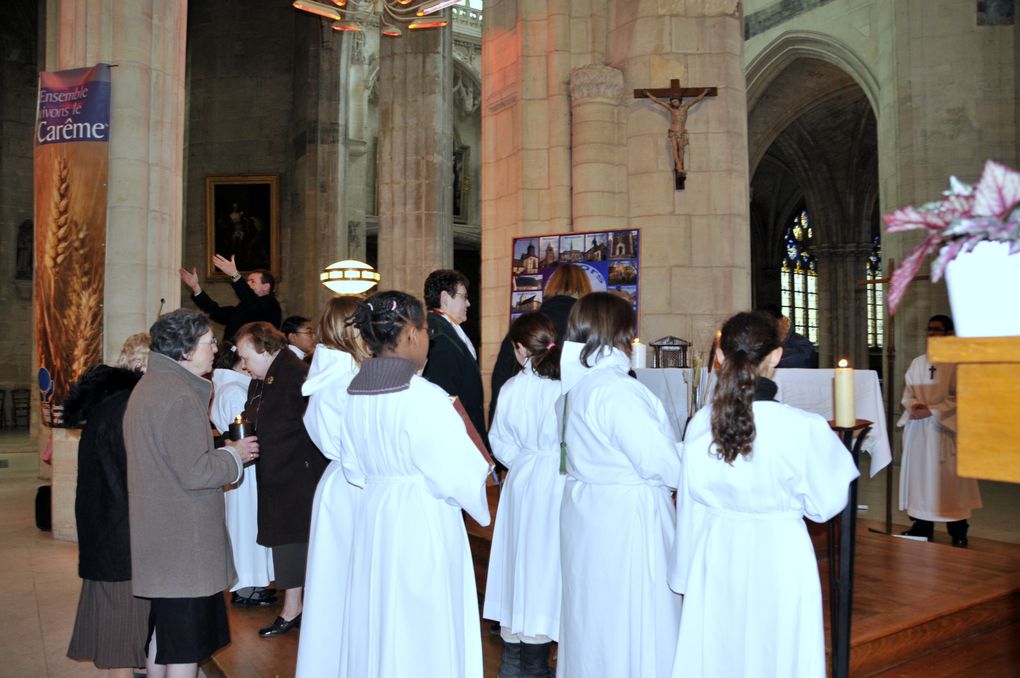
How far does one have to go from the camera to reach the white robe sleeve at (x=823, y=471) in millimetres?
2674

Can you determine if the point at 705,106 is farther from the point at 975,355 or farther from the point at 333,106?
the point at 333,106

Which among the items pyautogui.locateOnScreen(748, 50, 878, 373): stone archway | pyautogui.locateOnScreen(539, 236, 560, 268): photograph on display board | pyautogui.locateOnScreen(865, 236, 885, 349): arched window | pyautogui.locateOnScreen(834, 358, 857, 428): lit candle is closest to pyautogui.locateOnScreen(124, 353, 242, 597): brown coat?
pyautogui.locateOnScreen(834, 358, 857, 428): lit candle

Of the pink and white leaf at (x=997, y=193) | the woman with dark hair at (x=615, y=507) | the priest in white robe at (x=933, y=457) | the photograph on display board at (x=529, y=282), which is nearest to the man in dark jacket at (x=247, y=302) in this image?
the photograph on display board at (x=529, y=282)

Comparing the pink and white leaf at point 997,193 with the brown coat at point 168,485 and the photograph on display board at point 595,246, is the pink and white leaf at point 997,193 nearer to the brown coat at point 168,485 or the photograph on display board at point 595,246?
the brown coat at point 168,485

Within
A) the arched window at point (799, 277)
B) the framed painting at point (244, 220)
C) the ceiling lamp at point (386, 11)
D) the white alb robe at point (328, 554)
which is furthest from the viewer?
the arched window at point (799, 277)

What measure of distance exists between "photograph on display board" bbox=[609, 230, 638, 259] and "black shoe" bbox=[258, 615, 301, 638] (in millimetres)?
4021

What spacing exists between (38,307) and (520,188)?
4.94 m

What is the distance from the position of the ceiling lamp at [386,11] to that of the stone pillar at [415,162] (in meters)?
1.47

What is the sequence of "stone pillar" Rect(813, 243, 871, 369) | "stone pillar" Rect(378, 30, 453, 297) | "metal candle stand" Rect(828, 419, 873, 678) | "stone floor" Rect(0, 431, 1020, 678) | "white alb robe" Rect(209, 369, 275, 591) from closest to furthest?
1. "metal candle stand" Rect(828, 419, 873, 678)
2. "stone floor" Rect(0, 431, 1020, 678)
3. "white alb robe" Rect(209, 369, 275, 591)
4. "stone pillar" Rect(378, 30, 453, 297)
5. "stone pillar" Rect(813, 243, 871, 369)

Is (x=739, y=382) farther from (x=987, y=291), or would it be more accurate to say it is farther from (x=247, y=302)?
(x=247, y=302)

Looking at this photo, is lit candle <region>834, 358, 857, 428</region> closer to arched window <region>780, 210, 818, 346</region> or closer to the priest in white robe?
the priest in white robe

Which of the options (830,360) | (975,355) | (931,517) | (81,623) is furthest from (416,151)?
(830,360)

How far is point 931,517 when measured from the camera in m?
7.02

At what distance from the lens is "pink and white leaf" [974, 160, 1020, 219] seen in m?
1.31
